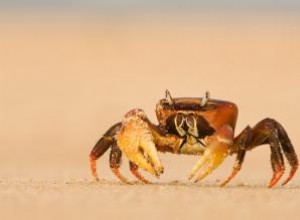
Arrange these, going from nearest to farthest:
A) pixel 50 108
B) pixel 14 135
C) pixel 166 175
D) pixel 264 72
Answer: pixel 166 175 < pixel 14 135 < pixel 50 108 < pixel 264 72

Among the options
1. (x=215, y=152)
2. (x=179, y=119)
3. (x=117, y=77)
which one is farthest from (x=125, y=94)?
(x=215, y=152)

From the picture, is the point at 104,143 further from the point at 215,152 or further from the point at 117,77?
the point at 117,77

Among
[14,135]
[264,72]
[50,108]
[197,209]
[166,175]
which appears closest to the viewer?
[197,209]

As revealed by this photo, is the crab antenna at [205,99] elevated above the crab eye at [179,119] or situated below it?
above

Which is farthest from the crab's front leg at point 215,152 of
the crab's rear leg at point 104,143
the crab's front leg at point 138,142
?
the crab's rear leg at point 104,143

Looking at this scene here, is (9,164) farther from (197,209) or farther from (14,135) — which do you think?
(197,209)

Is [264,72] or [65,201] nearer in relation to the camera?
[65,201]

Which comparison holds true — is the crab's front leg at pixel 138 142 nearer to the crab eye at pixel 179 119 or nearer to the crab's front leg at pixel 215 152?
the crab eye at pixel 179 119

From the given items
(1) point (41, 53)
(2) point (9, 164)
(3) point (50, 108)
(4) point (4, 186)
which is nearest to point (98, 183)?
(4) point (4, 186)
